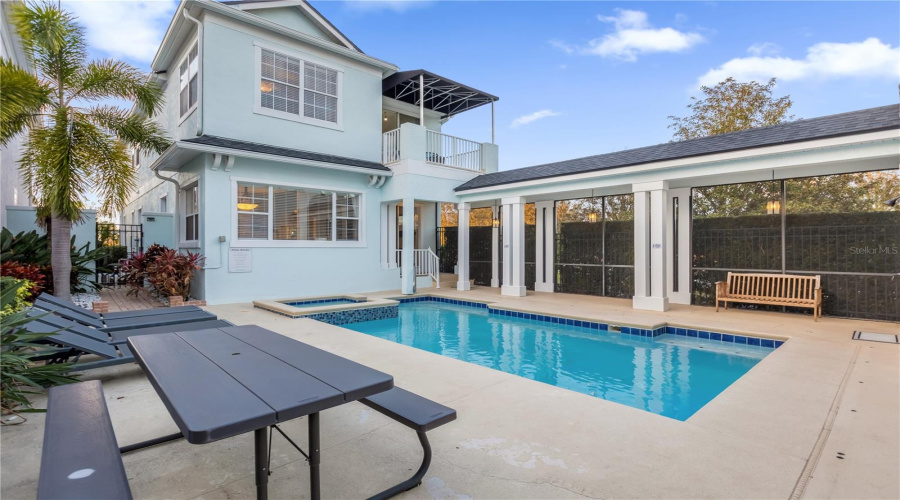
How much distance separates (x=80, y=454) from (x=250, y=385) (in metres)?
0.66

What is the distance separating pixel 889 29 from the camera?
34.6 ft

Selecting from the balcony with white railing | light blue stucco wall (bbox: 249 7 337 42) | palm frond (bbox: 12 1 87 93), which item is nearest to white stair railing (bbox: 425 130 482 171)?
the balcony with white railing

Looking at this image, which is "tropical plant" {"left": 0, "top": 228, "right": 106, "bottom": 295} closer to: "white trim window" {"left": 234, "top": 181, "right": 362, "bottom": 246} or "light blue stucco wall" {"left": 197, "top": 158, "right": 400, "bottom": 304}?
"light blue stucco wall" {"left": 197, "top": 158, "right": 400, "bottom": 304}

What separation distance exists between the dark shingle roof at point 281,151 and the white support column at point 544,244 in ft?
14.6

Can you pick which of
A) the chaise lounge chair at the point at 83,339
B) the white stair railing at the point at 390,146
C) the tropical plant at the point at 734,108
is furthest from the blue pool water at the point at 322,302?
the tropical plant at the point at 734,108

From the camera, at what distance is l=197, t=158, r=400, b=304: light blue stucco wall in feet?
28.0

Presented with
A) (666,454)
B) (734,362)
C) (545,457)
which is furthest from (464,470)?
(734,362)

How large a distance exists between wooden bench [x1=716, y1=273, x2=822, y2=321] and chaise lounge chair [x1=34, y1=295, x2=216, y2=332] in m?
8.66

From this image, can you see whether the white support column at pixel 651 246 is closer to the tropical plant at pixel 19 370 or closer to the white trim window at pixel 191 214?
the tropical plant at pixel 19 370

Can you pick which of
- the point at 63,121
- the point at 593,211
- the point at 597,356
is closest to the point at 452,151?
the point at 593,211

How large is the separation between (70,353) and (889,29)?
17.3 m

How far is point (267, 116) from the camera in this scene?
9.62 m

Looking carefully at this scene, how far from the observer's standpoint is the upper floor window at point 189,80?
Answer: 937 centimetres

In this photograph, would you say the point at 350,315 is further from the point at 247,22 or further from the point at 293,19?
the point at 293,19
